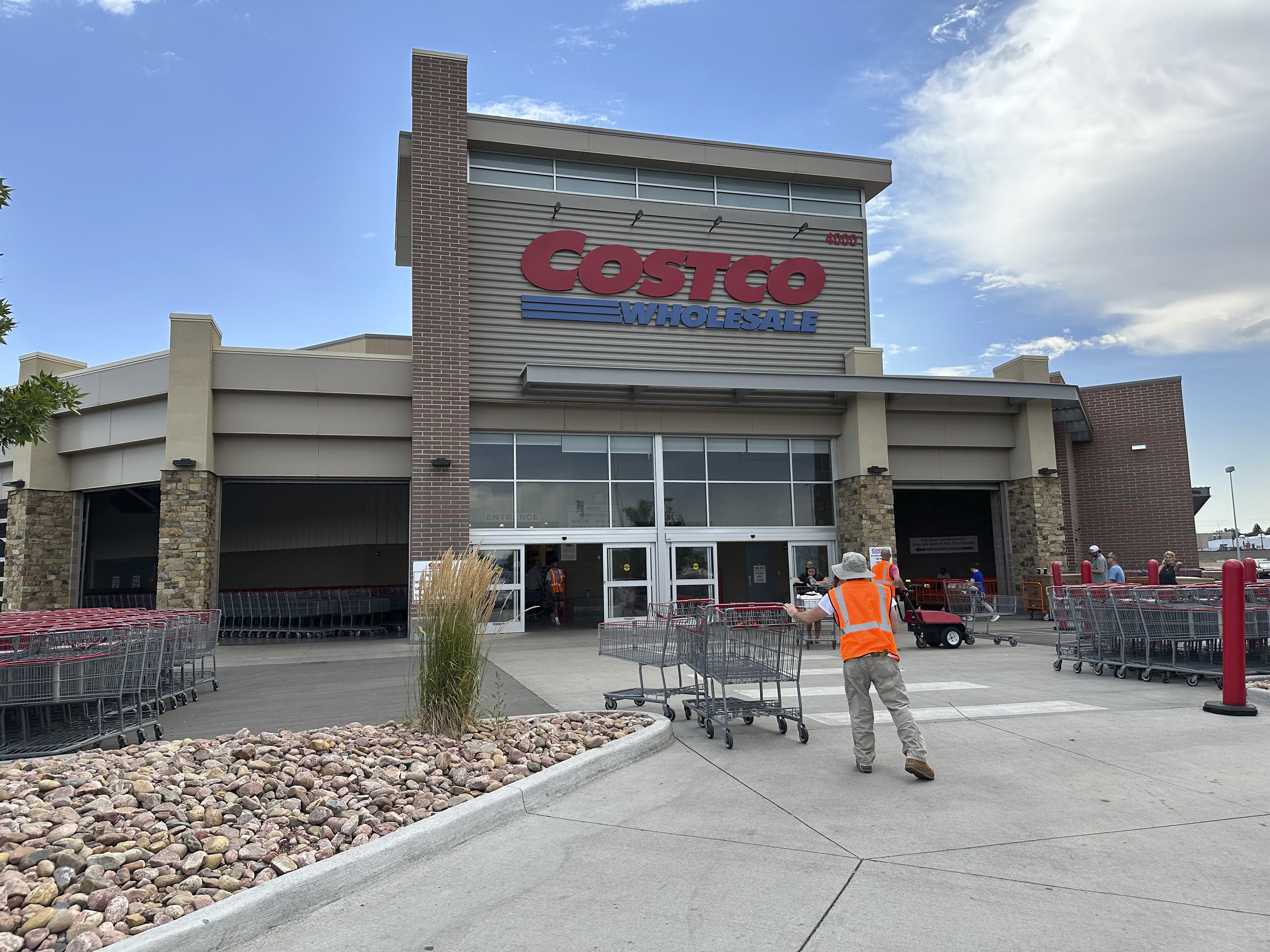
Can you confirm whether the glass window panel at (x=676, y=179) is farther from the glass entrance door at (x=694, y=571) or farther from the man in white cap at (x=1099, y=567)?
the man in white cap at (x=1099, y=567)

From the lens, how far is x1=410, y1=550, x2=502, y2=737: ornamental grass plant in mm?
6629

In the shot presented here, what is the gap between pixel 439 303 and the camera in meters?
20.1

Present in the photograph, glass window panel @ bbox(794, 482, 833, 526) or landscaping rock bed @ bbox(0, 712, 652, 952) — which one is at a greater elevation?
glass window panel @ bbox(794, 482, 833, 526)

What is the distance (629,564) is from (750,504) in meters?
3.71

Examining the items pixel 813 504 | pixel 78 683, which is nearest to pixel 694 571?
pixel 813 504

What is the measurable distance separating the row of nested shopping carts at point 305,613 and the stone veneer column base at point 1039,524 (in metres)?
17.6

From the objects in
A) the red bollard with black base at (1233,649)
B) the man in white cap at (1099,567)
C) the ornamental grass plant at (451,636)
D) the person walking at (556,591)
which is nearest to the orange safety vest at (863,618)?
the ornamental grass plant at (451,636)

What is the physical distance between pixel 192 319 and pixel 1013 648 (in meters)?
18.6

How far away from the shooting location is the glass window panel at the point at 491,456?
67.9 ft

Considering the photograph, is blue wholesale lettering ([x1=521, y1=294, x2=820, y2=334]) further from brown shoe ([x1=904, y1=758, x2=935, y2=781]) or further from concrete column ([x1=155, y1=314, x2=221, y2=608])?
brown shoe ([x1=904, y1=758, x2=935, y2=781])

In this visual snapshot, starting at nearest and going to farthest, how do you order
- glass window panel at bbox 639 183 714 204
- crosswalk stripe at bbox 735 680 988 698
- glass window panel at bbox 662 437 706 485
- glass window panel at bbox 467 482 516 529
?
1. crosswalk stripe at bbox 735 680 988 698
2. glass window panel at bbox 467 482 516 529
3. glass window panel at bbox 662 437 706 485
4. glass window panel at bbox 639 183 714 204

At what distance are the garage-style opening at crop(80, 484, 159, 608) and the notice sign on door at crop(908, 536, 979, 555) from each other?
27714 millimetres

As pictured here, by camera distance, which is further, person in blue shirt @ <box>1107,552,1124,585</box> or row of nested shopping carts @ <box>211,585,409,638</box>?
row of nested shopping carts @ <box>211,585,409,638</box>

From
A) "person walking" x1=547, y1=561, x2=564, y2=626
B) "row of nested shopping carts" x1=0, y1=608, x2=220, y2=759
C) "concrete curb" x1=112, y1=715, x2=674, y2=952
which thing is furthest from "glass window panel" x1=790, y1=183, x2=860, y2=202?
"concrete curb" x1=112, y1=715, x2=674, y2=952
